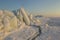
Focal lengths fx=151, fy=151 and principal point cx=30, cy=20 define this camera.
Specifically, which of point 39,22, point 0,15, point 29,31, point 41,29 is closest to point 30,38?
point 29,31

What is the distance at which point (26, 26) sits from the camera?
Result: 1688mm

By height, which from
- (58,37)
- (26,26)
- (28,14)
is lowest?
(58,37)

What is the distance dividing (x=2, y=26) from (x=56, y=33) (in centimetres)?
57

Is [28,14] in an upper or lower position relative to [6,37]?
upper

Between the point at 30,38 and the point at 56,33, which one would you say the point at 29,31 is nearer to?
the point at 30,38

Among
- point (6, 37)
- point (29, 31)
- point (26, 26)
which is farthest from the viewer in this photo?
point (26, 26)

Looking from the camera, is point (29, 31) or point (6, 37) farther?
point (29, 31)

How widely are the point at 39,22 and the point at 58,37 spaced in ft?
1.08

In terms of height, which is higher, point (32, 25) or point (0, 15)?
point (0, 15)

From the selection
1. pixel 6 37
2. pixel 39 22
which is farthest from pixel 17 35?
pixel 39 22

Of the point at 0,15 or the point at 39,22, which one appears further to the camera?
the point at 39,22

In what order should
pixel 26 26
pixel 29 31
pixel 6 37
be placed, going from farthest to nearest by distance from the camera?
pixel 26 26
pixel 29 31
pixel 6 37

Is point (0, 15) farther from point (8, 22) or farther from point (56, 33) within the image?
point (56, 33)

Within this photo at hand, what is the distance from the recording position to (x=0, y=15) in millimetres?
1636
